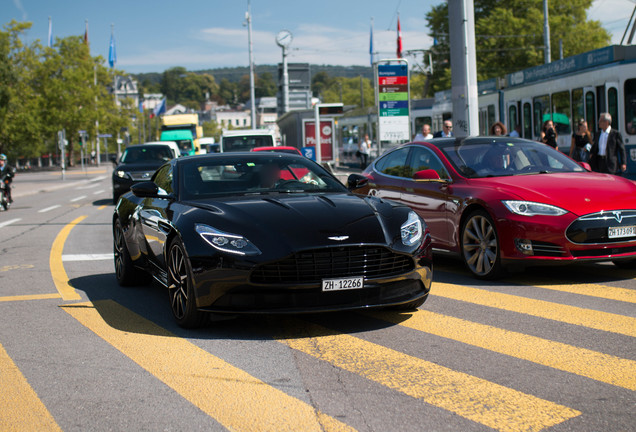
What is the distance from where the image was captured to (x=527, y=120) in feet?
78.6

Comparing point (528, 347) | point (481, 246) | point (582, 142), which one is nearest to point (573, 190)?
point (481, 246)

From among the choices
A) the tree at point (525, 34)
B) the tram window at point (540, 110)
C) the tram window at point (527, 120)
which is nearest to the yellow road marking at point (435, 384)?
the tram window at point (540, 110)

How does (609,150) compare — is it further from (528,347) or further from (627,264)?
(528,347)

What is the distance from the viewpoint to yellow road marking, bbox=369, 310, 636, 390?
14.4 feet

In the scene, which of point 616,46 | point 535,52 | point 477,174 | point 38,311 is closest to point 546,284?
point 477,174

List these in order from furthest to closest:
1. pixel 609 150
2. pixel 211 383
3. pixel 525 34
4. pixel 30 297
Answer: pixel 525 34 < pixel 609 150 < pixel 30 297 < pixel 211 383

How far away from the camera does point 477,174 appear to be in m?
8.48

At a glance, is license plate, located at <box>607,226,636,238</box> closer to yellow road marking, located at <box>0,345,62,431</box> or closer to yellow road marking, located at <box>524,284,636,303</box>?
yellow road marking, located at <box>524,284,636,303</box>

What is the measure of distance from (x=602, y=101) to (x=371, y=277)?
15727mm

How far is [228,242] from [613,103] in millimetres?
15778

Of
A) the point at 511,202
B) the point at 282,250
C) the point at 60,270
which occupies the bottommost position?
the point at 60,270

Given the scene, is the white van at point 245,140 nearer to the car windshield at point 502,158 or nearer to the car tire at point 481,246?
the car windshield at point 502,158

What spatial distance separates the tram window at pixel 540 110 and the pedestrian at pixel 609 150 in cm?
850

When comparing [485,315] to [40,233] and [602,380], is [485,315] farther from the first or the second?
[40,233]
